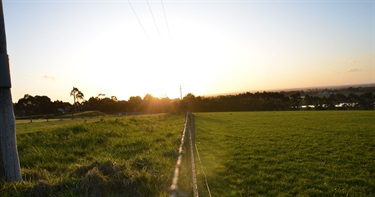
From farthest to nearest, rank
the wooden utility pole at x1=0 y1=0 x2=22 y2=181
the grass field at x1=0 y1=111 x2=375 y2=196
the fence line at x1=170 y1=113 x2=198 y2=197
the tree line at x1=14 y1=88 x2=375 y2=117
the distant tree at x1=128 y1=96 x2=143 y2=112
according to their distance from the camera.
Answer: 1. the distant tree at x1=128 y1=96 x2=143 y2=112
2. the tree line at x1=14 y1=88 x2=375 y2=117
3. the wooden utility pole at x1=0 y1=0 x2=22 y2=181
4. the grass field at x1=0 y1=111 x2=375 y2=196
5. the fence line at x1=170 y1=113 x2=198 y2=197

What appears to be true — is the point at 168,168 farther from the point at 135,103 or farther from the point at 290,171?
the point at 135,103

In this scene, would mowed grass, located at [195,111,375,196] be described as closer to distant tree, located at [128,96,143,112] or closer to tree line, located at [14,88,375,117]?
tree line, located at [14,88,375,117]

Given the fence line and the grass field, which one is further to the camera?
the grass field

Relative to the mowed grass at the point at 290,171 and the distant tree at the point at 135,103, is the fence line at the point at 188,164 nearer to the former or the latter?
the mowed grass at the point at 290,171

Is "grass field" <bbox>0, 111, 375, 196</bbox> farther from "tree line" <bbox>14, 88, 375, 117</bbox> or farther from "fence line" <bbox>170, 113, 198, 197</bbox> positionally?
"tree line" <bbox>14, 88, 375, 117</bbox>

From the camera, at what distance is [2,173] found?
4.87m

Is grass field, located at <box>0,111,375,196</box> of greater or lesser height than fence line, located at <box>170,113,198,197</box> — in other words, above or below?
below

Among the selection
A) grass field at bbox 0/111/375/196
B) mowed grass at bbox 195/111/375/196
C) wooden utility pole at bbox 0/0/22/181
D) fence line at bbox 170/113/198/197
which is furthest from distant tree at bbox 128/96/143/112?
wooden utility pole at bbox 0/0/22/181

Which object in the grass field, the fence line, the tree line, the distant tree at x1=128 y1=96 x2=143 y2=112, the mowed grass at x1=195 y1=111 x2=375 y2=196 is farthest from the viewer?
the distant tree at x1=128 y1=96 x2=143 y2=112

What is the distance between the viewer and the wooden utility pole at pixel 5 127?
191 inches

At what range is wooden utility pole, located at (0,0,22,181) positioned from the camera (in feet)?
15.9

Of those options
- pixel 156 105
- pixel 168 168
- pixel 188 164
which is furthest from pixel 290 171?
pixel 156 105

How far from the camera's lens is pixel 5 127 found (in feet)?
16.1

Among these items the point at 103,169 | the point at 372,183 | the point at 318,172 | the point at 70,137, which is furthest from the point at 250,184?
the point at 70,137
